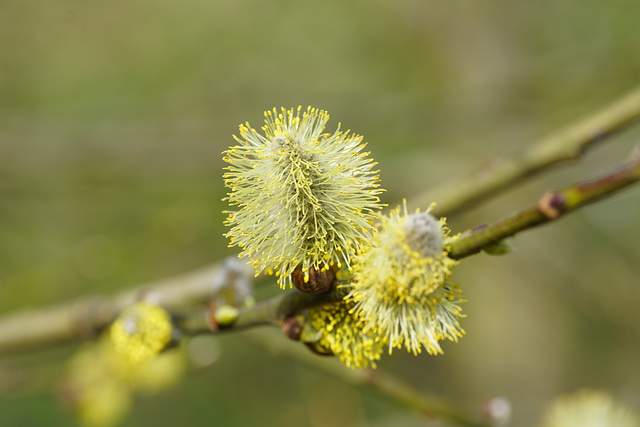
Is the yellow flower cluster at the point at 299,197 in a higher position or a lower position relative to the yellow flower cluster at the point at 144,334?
higher

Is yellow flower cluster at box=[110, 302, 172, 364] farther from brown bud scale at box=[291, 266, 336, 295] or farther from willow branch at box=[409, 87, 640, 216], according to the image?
willow branch at box=[409, 87, 640, 216]

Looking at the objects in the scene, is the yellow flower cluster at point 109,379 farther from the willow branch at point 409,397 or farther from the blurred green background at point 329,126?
the willow branch at point 409,397

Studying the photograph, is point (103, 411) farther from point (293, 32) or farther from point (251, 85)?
point (293, 32)

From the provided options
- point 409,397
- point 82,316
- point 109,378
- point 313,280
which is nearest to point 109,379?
point 109,378

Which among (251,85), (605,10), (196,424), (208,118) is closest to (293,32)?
(251,85)

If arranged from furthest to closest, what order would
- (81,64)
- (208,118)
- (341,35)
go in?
(341,35) < (81,64) < (208,118)

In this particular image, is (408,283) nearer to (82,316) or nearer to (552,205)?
(552,205)

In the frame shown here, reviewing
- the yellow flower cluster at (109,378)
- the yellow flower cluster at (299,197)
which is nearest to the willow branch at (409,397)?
the yellow flower cluster at (299,197)
